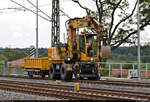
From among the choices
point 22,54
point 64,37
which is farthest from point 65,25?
point 22,54

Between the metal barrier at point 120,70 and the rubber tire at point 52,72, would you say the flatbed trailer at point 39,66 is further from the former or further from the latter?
the metal barrier at point 120,70

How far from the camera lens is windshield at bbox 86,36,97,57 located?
20500mm

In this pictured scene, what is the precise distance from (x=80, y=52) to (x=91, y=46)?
937 mm

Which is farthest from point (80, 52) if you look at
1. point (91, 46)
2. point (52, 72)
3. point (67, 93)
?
point (67, 93)

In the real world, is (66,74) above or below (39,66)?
below

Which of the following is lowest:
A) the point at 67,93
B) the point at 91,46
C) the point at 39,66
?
the point at 67,93

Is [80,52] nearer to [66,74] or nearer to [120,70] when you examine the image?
[66,74]

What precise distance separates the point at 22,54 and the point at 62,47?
284 feet

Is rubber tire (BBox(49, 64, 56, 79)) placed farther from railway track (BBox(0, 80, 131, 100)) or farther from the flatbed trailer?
railway track (BBox(0, 80, 131, 100))

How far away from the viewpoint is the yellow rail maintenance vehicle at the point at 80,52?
64.7ft

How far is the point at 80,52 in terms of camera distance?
20.6 m

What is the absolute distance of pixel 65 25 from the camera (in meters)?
21.3

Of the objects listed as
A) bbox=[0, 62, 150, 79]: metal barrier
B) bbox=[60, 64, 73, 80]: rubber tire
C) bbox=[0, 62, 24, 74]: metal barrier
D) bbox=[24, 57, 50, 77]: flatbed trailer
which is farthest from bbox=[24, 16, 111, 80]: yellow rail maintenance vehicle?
bbox=[0, 62, 24, 74]: metal barrier

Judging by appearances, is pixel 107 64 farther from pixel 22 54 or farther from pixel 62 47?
pixel 22 54
